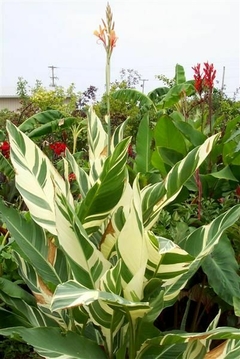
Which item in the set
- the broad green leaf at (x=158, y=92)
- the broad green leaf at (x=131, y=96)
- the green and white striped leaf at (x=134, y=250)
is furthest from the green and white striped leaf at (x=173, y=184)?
the broad green leaf at (x=158, y=92)

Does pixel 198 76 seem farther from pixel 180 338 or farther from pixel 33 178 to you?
pixel 180 338

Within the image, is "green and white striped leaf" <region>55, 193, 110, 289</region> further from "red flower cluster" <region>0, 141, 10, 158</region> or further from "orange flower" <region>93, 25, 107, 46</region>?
"red flower cluster" <region>0, 141, 10, 158</region>

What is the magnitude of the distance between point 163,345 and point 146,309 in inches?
9.5

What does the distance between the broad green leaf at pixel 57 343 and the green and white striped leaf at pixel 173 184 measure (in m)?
0.45

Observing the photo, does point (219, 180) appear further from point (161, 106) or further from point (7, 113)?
point (7, 113)

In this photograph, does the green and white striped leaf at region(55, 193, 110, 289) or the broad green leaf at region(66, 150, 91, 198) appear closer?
the green and white striped leaf at region(55, 193, 110, 289)

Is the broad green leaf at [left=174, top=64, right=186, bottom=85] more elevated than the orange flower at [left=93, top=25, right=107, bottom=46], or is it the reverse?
the broad green leaf at [left=174, top=64, right=186, bottom=85]

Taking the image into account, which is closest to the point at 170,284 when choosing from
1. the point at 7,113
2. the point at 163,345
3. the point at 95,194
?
the point at 163,345

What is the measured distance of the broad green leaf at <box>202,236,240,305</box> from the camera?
74.3 inches

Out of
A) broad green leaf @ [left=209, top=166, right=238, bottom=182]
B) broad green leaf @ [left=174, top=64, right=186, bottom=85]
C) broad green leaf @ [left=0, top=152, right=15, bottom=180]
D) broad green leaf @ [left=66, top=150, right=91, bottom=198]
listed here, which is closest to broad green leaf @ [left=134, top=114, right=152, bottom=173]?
broad green leaf @ [left=209, top=166, right=238, bottom=182]

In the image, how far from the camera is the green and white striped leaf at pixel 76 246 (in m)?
1.54

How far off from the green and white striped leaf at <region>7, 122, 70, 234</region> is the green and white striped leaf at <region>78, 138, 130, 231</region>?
0.44 ft

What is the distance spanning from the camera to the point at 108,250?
174 cm

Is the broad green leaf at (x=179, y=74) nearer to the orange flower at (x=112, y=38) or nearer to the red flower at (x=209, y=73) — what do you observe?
the red flower at (x=209, y=73)
